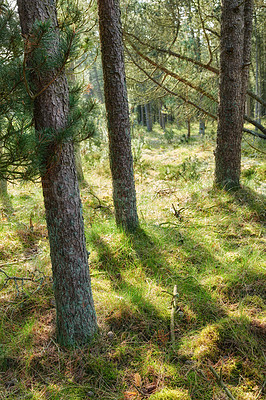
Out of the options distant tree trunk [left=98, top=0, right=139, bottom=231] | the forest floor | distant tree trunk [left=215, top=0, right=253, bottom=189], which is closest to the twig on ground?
the forest floor

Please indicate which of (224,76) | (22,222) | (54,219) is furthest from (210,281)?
(224,76)

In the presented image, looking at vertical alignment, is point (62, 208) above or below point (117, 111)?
below

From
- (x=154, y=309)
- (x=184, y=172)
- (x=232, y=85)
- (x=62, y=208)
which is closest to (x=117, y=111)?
(x=62, y=208)

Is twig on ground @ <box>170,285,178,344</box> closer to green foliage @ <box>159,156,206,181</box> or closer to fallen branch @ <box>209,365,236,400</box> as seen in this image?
fallen branch @ <box>209,365,236,400</box>

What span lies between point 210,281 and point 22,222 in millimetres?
3307

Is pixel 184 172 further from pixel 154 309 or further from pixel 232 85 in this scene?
pixel 154 309

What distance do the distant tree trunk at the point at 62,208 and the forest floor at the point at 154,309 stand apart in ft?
0.59

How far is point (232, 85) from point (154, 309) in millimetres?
4028

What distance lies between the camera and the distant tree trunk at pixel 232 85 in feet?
15.1

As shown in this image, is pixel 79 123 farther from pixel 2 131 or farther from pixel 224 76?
pixel 224 76

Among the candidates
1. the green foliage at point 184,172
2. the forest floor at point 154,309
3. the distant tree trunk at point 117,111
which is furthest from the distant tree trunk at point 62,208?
the green foliage at point 184,172

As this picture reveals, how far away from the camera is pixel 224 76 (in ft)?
15.8

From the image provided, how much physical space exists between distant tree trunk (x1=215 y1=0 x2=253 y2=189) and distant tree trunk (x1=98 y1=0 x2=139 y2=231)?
2.09 metres

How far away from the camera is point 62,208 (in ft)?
7.18
